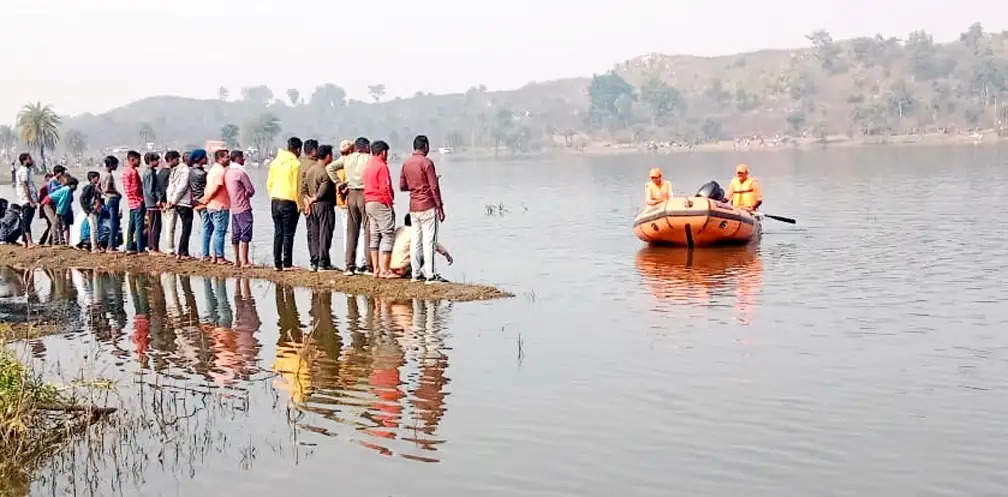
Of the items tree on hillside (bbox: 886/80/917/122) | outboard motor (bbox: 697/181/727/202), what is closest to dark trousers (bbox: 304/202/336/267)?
outboard motor (bbox: 697/181/727/202)

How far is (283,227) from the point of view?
15711 mm

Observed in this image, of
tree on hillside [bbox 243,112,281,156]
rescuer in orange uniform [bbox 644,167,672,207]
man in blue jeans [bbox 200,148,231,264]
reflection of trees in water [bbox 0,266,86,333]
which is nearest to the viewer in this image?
reflection of trees in water [bbox 0,266,86,333]

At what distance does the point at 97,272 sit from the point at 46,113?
247 ft

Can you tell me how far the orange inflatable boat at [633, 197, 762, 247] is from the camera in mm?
20328

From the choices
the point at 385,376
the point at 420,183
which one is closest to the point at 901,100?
the point at 420,183

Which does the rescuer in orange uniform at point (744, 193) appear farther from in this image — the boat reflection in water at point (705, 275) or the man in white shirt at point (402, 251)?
the man in white shirt at point (402, 251)

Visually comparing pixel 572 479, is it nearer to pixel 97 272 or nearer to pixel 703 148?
pixel 97 272

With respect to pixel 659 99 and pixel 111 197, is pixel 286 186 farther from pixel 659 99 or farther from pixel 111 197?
pixel 659 99

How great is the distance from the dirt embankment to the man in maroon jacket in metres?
0.29

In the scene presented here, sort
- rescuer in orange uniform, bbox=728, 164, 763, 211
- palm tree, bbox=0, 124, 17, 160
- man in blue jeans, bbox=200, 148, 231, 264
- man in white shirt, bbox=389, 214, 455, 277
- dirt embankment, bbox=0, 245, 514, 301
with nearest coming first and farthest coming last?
1. dirt embankment, bbox=0, 245, 514, 301
2. man in white shirt, bbox=389, 214, 455, 277
3. man in blue jeans, bbox=200, 148, 231, 264
4. rescuer in orange uniform, bbox=728, 164, 763, 211
5. palm tree, bbox=0, 124, 17, 160

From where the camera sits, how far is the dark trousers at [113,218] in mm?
17766

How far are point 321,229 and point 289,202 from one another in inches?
24.0

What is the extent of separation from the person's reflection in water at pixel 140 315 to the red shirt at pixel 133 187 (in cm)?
128

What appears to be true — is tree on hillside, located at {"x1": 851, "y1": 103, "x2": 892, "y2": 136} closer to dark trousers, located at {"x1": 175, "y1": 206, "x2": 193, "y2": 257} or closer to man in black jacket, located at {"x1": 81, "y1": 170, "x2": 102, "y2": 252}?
man in black jacket, located at {"x1": 81, "y1": 170, "x2": 102, "y2": 252}
